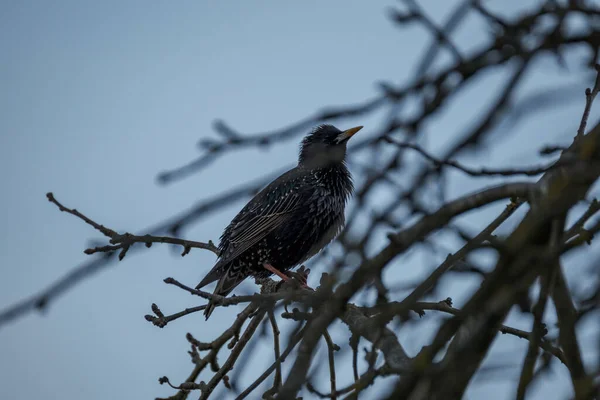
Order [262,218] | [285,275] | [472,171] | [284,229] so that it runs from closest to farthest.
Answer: [472,171]
[285,275]
[284,229]
[262,218]

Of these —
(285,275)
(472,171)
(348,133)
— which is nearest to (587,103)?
(472,171)

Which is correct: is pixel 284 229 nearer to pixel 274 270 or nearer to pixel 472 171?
pixel 274 270

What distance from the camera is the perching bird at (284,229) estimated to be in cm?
672

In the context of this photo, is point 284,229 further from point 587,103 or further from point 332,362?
point 587,103

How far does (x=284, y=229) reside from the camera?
22.3 ft

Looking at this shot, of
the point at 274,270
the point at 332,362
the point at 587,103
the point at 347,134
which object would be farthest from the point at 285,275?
the point at 587,103

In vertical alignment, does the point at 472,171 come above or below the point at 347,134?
below

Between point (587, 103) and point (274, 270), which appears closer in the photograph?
point (587, 103)

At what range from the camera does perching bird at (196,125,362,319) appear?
6.72 metres

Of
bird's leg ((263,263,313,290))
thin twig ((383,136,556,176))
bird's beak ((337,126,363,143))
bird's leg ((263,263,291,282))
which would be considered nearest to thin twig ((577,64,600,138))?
thin twig ((383,136,556,176))

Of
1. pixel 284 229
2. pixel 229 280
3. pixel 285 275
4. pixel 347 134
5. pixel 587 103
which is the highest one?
pixel 347 134

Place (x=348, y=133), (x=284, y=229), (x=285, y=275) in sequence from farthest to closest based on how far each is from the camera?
(x=348, y=133)
(x=284, y=229)
(x=285, y=275)

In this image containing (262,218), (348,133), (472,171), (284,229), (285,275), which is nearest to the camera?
(472,171)

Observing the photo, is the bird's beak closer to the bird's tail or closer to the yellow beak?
the yellow beak
